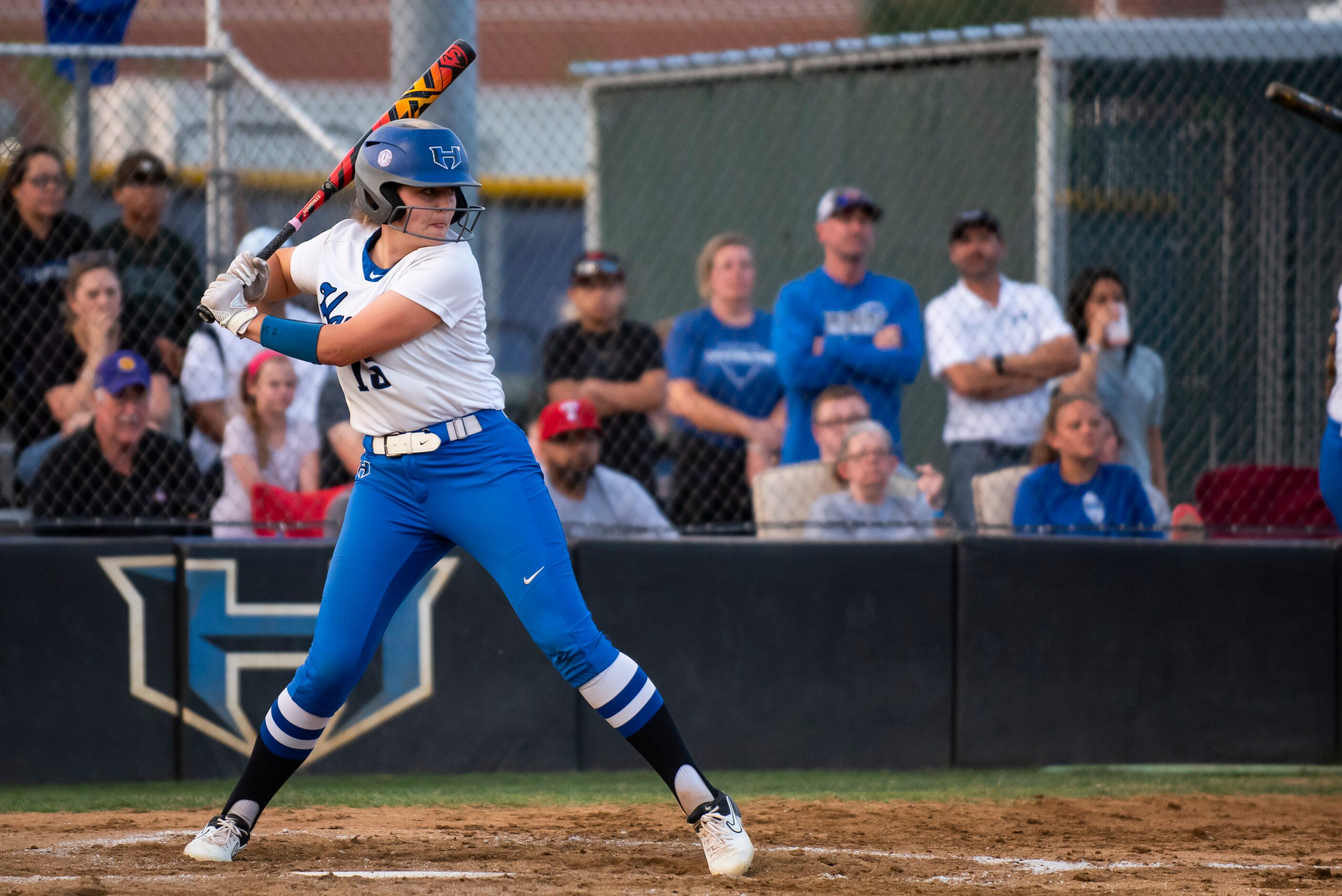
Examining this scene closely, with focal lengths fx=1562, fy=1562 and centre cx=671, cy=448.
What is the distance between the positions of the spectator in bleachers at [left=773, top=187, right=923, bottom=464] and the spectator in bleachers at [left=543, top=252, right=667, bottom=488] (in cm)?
57

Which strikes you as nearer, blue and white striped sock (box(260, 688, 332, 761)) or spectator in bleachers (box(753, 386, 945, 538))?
blue and white striped sock (box(260, 688, 332, 761))

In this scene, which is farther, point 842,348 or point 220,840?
point 842,348

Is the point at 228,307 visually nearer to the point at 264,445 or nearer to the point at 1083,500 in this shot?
the point at 264,445

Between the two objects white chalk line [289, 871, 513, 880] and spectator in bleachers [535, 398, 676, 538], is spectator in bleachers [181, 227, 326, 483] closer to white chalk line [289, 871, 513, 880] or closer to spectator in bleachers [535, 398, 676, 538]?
spectator in bleachers [535, 398, 676, 538]

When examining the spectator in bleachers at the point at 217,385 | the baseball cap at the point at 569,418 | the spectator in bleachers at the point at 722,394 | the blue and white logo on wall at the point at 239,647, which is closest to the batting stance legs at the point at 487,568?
the blue and white logo on wall at the point at 239,647

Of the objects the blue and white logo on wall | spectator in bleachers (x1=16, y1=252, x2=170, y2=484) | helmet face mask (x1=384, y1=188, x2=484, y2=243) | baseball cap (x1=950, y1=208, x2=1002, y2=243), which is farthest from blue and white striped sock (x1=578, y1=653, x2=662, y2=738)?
baseball cap (x1=950, y1=208, x2=1002, y2=243)

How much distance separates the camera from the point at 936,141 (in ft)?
26.1

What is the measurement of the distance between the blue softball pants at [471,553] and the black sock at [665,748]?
1.0 inches

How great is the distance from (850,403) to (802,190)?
2.55 meters

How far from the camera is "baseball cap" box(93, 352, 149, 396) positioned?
18.8 feet

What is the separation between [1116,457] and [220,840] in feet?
12.5

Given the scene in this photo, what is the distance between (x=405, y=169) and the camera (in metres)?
3.87

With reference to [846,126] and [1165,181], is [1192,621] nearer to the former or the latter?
[1165,181]

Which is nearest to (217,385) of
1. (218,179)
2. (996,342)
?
(218,179)
